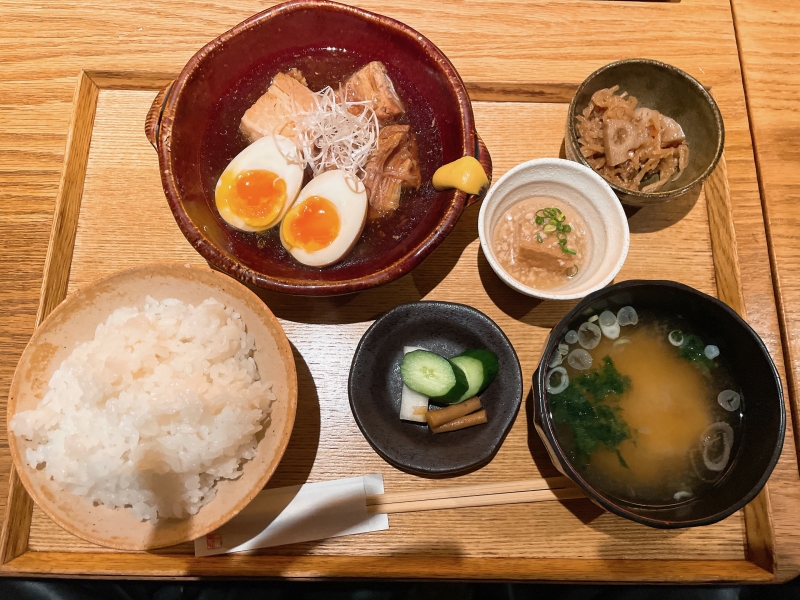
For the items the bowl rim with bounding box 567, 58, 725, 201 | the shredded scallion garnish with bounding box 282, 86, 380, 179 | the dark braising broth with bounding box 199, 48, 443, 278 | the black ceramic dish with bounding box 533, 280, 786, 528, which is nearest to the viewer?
the black ceramic dish with bounding box 533, 280, 786, 528

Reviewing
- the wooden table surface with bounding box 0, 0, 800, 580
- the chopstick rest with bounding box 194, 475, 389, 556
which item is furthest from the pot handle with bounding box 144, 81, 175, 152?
the chopstick rest with bounding box 194, 475, 389, 556

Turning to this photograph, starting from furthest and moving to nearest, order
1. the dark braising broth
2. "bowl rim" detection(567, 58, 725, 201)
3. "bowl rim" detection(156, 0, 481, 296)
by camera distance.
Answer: the dark braising broth < "bowl rim" detection(567, 58, 725, 201) < "bowl rim" detection(156, 0, 481, 296)

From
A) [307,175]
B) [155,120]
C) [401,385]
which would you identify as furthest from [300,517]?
[155,120]

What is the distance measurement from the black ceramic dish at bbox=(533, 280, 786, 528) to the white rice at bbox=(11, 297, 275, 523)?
935 millimetres

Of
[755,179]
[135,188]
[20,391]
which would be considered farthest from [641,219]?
[20,391]

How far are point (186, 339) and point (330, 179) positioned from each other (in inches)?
31.4

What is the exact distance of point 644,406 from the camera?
1597 millimetres

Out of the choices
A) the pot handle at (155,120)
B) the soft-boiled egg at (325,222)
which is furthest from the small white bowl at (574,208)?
the pot handle at (155,120)

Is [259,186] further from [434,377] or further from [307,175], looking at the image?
[434,377]

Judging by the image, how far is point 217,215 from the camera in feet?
5.95

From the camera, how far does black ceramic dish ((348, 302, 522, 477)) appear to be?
158 cm

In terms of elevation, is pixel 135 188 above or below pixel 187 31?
below

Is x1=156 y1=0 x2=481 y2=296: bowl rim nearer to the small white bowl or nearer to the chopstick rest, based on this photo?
the small white bowl

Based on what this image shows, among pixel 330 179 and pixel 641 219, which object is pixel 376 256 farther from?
pixel 641 219
